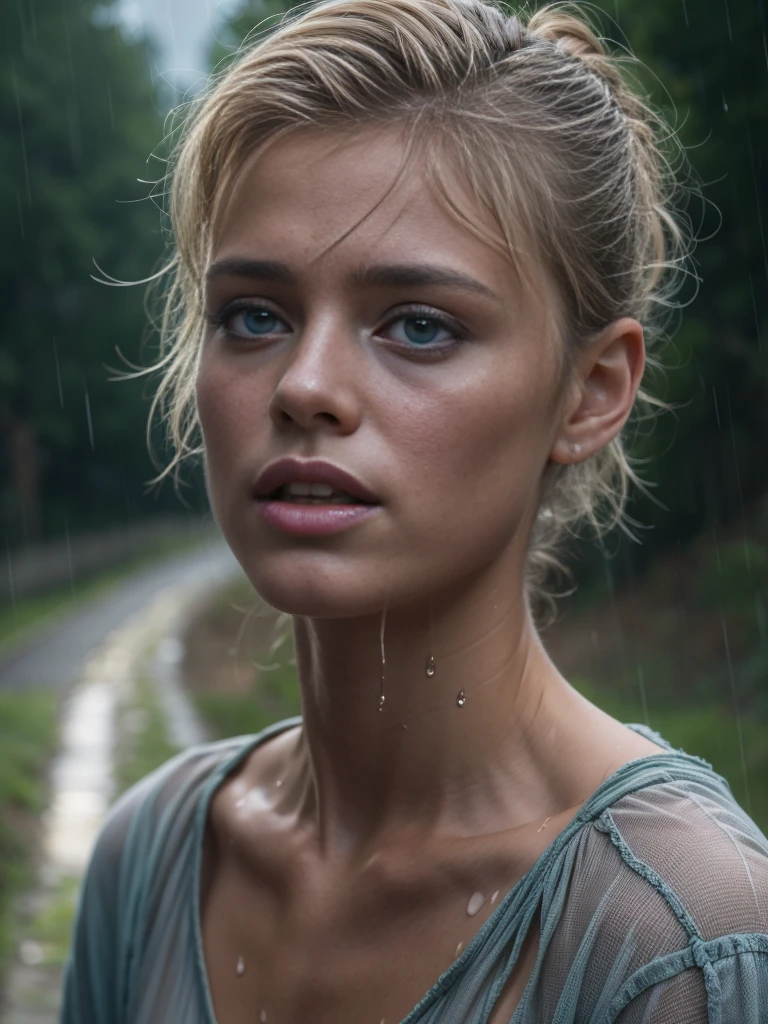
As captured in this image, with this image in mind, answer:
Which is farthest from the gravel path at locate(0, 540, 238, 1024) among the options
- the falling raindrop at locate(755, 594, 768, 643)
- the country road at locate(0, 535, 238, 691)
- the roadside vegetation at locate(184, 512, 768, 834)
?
the falling raindrop at locate(755, 594, 768, 643)

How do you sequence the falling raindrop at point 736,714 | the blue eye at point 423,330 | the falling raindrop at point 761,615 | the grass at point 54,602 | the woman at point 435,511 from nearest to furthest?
the woman at point 435,511 → the blue eye at point 423,330 → the falling raindrop at point 736,714 → the falling raindrop at point 761,615 → the grass at point 54,602

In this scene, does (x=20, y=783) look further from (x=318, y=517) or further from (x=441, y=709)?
(x=318, y=517)

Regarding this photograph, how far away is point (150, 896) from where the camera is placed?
6.84 feet

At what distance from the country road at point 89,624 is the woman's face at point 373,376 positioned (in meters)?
10.1

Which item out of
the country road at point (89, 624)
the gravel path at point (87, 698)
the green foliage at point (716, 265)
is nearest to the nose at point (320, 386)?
the gravel path at point (87, 698)

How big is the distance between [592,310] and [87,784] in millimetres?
6480

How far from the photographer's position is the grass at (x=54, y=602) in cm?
1571

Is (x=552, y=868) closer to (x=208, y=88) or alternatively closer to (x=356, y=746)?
(x=356, y=746)


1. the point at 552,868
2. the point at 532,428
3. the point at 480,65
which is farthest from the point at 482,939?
the point at 480,65

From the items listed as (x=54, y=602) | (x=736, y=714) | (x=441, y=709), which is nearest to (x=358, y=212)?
(x=441, y=709)

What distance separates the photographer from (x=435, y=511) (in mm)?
1671

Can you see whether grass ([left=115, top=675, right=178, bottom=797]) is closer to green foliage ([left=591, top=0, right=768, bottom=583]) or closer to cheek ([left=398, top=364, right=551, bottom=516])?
green foliage ([left=591, top=0, right=768, bottom=583])

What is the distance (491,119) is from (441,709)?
795mm

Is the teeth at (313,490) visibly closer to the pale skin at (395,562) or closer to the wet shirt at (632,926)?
the pale skin at (395,562)
